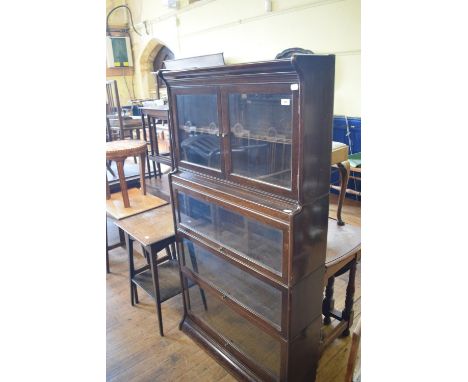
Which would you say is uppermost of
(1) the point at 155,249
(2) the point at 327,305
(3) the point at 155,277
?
(1) the point at 155,249

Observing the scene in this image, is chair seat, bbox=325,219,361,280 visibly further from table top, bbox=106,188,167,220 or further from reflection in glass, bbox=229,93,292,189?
table top, bbox=106,188,167,220

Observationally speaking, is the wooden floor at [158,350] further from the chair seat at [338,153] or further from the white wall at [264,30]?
the white wall at [264,30]

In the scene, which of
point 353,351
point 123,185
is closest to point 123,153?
point 123,185

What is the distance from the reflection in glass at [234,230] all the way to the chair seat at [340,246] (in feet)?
0.94

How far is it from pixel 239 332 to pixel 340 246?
0.67 m

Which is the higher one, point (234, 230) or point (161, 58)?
point (161, 58)

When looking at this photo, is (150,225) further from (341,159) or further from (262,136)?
(341,159)

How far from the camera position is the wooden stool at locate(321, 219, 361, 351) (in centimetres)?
149

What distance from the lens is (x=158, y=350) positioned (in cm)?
183

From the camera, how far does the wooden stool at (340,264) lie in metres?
1.49
